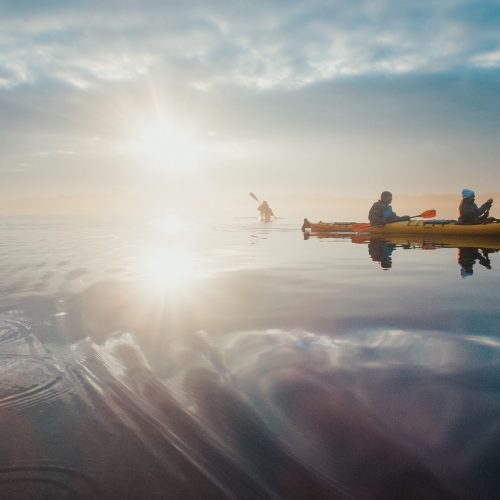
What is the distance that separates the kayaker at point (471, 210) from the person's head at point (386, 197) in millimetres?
4252

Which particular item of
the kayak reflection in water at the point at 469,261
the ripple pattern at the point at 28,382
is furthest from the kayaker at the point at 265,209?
the ripple pattern at the point at 28,382

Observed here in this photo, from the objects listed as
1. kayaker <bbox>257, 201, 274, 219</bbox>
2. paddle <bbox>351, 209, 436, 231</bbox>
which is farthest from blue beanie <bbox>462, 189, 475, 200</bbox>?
kayaker <bbox>257, 201, 274, 219</bbox>

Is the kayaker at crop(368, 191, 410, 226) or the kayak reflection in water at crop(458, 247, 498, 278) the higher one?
the kayaker at crop(368, 191, 410, 226)

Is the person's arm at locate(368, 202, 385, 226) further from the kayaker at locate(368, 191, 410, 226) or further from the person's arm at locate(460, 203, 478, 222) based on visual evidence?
the person's arm at locate(460, 203, 478, 222)

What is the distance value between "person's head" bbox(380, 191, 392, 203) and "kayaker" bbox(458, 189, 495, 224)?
4.25m

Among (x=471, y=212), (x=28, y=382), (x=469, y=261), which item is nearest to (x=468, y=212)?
(x=471, y=212)

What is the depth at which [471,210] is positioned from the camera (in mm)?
21562

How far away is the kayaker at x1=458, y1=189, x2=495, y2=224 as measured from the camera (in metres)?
21.2

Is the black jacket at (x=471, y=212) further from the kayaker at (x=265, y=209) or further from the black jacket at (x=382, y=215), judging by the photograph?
the kayaker at (x=265, y=209)

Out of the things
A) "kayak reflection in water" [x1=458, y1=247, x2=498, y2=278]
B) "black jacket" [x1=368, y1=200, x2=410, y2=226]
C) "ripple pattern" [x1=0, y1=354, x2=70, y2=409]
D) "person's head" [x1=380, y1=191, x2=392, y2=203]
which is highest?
"person's head" [x1=380, y1=191, x2=392, y2=203]

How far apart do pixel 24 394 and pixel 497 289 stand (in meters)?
9.28

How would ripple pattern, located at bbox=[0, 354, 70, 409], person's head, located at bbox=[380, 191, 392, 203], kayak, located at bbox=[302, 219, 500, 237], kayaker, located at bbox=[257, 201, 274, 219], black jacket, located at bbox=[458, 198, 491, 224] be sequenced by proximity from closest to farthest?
1. ripple pattern, located at bbox=[0, 354, 70, 409]
2. kayak, located at bbox=[302, 219, 500, 237]
3. black jacket, located at bbox=[458, 198, 491, 224]
4. person's head, located at bbox=[380, 191, 392, 203]
5. kayaker, located at bbox=[257, 201, 274, 219]

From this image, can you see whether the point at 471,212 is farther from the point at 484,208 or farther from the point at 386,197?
the point at 386,197

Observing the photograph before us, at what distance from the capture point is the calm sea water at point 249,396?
256cm
